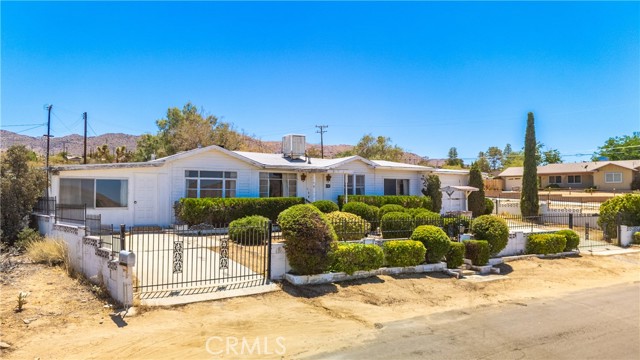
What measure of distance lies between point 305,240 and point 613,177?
53.0 meters

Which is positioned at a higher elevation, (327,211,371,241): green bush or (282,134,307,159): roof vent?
(282,134,307,159): roof vent

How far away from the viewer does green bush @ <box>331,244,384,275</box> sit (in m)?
11.0

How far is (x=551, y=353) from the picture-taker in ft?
22.7

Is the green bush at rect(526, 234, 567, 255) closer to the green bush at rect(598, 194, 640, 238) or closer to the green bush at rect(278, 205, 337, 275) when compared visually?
the green bush at rect(598, 194, 640, 238)

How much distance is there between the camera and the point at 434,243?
1275 centimetres

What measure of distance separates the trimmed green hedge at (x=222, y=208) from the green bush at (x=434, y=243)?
29.1ft

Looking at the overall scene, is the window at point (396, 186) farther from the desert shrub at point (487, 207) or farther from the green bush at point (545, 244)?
the green bush at point (545, 244)

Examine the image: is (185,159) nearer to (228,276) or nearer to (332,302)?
(228,276)

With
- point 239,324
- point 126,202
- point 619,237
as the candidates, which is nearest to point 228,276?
point 239,324

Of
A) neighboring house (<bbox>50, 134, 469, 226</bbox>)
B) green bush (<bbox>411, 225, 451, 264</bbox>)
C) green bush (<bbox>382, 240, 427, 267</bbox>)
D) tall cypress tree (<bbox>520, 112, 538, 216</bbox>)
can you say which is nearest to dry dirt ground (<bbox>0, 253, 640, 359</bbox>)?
green bush (<bbox>382, 240, 427, 267</bbox>)

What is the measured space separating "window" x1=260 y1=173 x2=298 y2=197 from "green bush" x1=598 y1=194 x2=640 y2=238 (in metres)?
16.4

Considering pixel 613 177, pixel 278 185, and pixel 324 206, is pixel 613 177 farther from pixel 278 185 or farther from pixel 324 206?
pixel 278 185

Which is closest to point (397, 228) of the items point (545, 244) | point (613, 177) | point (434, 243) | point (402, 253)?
point (434, 243)

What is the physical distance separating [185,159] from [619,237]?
70.4 ft
